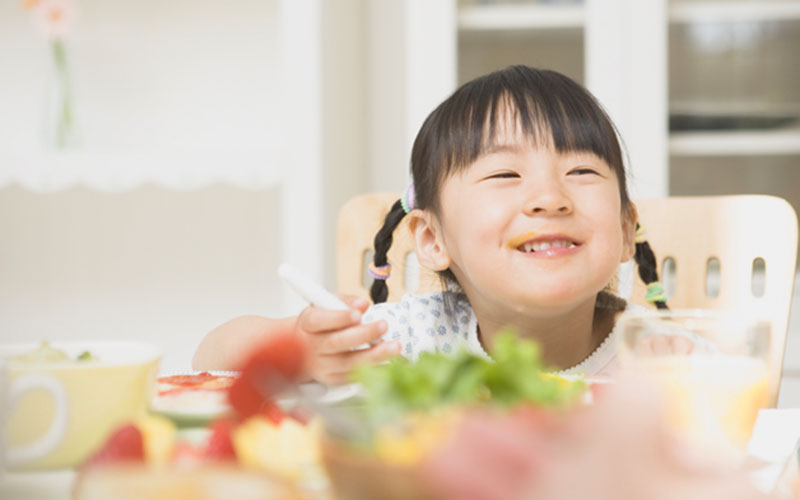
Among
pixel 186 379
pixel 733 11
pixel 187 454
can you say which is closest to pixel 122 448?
pixel 187 454

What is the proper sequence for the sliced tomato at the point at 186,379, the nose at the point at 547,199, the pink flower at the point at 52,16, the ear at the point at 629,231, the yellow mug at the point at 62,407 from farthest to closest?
the pink flower at the point at 52,16 → the ear at the point at 629,231 → the nose at the point at 547,199 → the sliced tomato at the point at 186,379 → the yellow mug at the point at 62,407

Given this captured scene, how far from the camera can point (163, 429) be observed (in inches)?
13.1

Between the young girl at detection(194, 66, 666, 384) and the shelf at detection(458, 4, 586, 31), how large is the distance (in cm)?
66

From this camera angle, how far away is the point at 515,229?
807 mm

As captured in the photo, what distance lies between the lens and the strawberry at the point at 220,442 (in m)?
0.30

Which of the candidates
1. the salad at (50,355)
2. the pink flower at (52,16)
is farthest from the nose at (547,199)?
the pink flower at (52,16)

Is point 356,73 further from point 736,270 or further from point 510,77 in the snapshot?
point 736,270

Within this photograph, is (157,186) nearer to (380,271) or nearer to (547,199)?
(380,271)

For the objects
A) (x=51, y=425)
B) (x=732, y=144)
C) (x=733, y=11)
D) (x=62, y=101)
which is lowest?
(x=51, y=425)

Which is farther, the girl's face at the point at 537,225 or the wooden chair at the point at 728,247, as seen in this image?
the wooden chair at the point at 728,247

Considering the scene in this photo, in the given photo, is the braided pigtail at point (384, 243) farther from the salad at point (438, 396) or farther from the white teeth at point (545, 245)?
the salad at point (438, 396)

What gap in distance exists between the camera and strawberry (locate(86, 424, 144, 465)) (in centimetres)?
27

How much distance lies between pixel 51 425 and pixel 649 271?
723 mm

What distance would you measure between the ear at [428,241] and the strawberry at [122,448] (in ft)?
2.20
